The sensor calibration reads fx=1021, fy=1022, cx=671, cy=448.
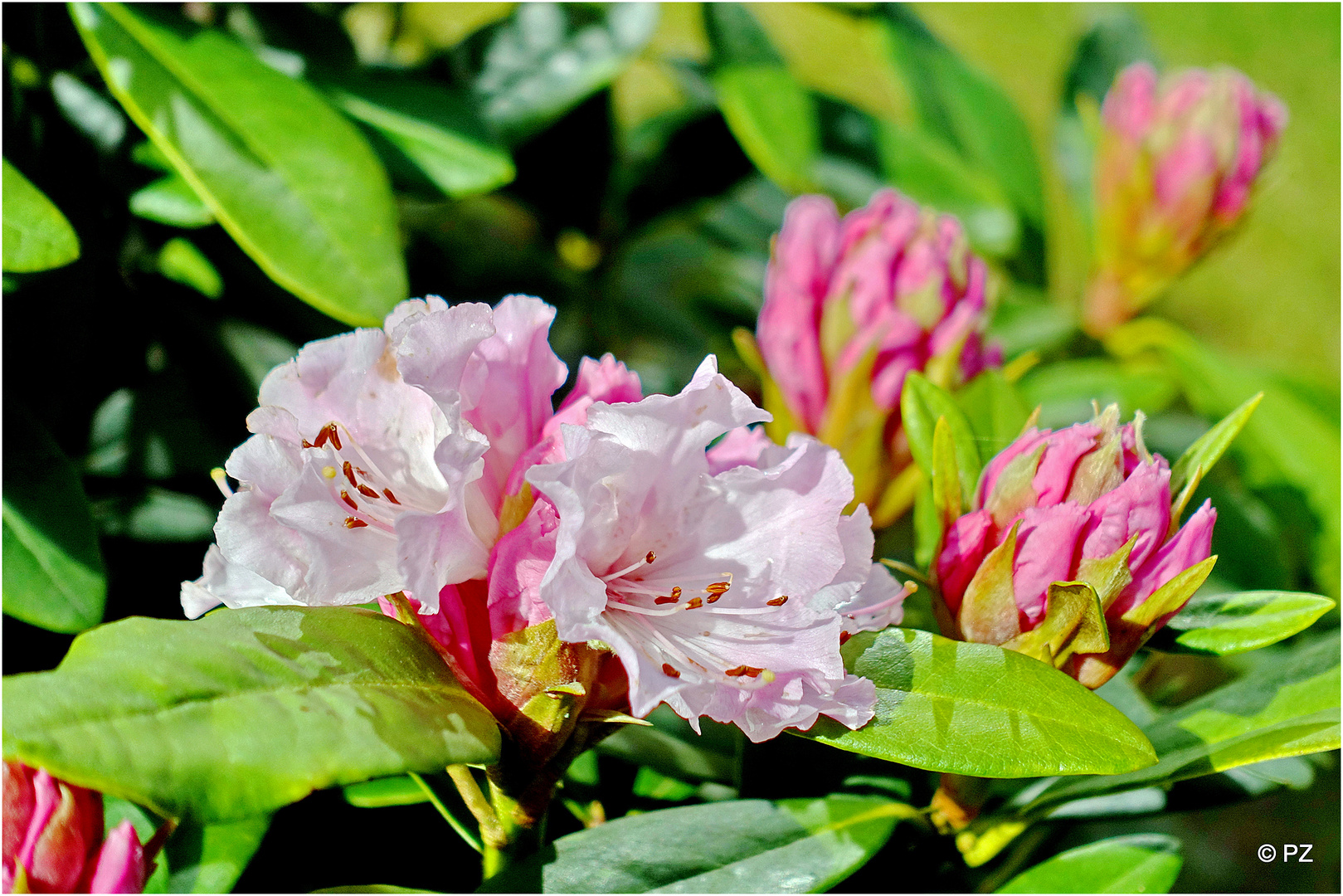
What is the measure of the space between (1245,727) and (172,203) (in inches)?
37.3

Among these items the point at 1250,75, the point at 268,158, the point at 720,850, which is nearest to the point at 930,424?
the point at 720,850

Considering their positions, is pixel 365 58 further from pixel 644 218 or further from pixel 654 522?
pixel 654 522

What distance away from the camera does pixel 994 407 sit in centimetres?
93

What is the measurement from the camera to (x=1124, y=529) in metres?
0.62

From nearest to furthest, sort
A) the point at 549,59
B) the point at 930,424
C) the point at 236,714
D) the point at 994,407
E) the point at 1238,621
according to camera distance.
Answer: the point at 236,714
the point at 1238,621
the point at 930,424
the point at 994,407
the point at 549,59

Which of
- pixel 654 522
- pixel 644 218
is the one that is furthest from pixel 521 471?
pixel 644 218

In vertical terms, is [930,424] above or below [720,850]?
above

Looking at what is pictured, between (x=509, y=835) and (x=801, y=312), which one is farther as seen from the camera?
(x=801, y=312)

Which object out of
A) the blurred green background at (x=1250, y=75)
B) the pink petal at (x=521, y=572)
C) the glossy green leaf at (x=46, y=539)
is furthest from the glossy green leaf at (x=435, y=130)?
the blurred green background at (x=1250, y=75)

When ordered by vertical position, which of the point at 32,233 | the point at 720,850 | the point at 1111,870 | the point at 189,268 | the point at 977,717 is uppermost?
the point at 32,233

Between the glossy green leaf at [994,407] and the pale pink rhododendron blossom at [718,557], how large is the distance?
38 centimetres

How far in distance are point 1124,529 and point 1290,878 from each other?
1141 mm

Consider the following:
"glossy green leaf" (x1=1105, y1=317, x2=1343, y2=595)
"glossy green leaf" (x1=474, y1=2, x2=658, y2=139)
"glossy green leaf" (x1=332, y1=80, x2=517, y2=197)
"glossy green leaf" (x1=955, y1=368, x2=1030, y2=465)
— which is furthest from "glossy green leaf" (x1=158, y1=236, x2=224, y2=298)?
"glossy green leaf" (x1=1105, y1=317, x2=1343, y2=595)

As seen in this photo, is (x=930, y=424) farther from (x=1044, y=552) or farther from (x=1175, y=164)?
(x=1175, y=164)
